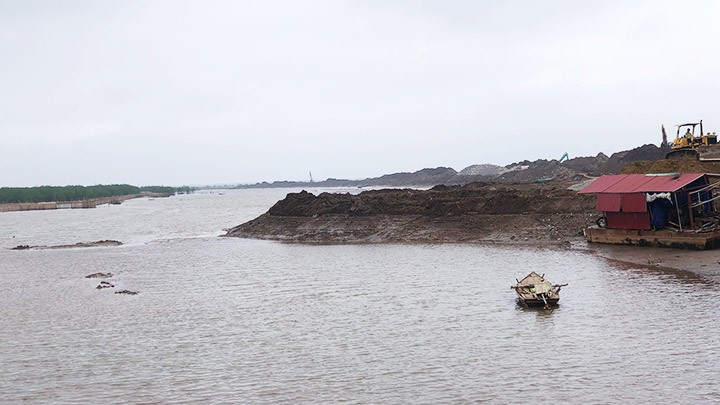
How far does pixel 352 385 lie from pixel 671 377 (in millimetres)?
7915

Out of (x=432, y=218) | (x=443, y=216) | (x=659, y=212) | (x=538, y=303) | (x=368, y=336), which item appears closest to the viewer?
(x=368, y=336)

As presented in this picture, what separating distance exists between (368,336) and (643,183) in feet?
81.9

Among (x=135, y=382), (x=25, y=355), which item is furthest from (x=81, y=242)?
(x=135, y=382)

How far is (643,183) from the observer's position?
125ft

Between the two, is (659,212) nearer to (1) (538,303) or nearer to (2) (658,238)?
(2) (658,238)

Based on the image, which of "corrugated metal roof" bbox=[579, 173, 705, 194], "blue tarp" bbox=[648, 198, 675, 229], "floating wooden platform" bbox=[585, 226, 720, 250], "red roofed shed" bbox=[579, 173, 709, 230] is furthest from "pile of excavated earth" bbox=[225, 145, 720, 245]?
"blue tarp" bbox=[648, 198, 675, 229]

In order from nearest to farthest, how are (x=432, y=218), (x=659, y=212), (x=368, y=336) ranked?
(x=368, y=336)
(x=659, y=212)
(x=432, y=218)

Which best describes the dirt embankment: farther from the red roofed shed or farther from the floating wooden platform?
the red roofed shed

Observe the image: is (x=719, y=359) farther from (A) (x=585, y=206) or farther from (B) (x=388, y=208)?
(B) (x=388, y=208)

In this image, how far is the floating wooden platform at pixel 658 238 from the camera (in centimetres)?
3359

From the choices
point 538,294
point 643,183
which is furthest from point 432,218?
point 538,294

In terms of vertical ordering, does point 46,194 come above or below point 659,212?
above

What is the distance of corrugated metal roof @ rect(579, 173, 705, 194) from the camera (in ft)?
117

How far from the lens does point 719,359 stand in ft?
53.5
